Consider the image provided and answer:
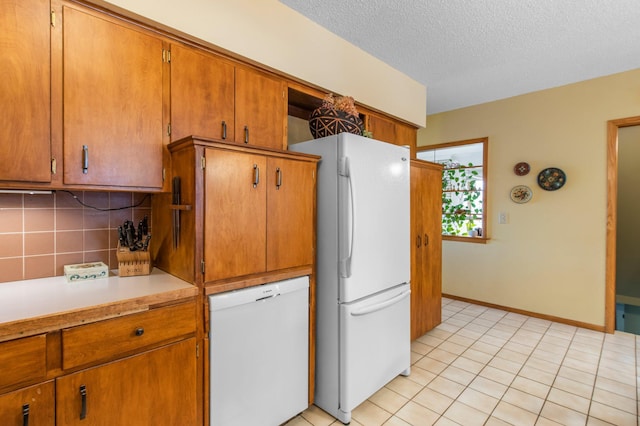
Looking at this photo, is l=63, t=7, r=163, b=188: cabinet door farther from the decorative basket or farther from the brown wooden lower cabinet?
the decorative basket

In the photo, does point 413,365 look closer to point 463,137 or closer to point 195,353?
point 195,353

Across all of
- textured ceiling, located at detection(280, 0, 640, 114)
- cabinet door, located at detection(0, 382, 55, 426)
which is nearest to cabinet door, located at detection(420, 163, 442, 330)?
textured ceiling, located at detection(280, 0, 640, 114)

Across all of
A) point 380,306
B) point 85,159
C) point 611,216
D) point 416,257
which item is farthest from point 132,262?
point 611,216

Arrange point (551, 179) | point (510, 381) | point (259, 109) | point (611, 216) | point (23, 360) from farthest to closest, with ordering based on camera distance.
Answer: point (551, 179) → point (611, 216) → point (510, 381) → point (259, 109) → point (23, 360)

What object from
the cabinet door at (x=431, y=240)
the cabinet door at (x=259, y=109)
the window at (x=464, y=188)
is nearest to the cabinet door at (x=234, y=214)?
the cabinet door at (x=259, y=109)

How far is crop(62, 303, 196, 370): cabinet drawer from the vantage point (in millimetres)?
1178

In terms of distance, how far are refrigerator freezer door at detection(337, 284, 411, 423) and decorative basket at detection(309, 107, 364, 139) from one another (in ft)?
3.65

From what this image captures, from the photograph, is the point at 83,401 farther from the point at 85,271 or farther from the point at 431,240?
the point at 431,240

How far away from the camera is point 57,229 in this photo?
1663 millimetres

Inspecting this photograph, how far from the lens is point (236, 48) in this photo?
72.3 inches

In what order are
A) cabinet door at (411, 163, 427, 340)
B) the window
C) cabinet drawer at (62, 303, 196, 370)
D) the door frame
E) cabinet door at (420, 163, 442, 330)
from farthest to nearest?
the window → the door frame → cabinet door at (420, 163, 442, 330) → cabinet door at (411, 163, 427, 340) → cabinet drawer at (62, 303, 196, 370)

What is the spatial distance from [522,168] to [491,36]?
1836mm

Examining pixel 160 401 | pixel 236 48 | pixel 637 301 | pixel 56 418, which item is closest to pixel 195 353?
pixel 160 401

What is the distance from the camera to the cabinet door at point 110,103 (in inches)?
55.4
